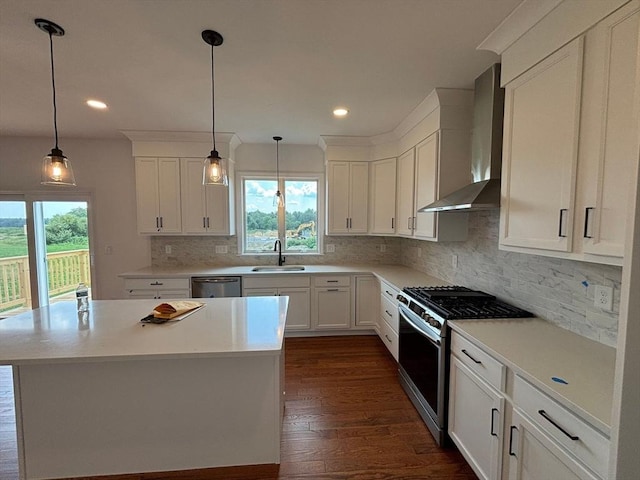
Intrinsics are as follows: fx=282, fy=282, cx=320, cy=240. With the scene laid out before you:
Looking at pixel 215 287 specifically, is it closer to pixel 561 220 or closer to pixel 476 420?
pixel 476 420

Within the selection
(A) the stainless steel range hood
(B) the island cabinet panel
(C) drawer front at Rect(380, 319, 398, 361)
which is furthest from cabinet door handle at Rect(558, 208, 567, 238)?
(C) drawer front at Rect(380, 319, 398, 361)

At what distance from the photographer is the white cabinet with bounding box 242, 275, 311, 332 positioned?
11.6 ft

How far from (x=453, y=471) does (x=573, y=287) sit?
1.32 metres

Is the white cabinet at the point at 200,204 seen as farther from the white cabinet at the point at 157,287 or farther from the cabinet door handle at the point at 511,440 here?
the cabinet door handle at the point at 511,440

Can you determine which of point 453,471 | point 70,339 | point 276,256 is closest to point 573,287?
point 453,471

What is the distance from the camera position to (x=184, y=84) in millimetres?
2297

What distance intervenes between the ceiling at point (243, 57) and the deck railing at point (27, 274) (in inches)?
73.1

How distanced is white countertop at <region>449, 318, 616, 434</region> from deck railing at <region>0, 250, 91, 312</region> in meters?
4.85

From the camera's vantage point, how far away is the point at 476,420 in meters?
1.57

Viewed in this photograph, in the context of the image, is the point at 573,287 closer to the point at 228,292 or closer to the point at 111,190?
the point at 228,292

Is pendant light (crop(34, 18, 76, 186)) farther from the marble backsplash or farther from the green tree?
the marble backsplash

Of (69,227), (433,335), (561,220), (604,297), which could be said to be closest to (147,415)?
(433,335)

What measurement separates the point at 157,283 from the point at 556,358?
373 cm

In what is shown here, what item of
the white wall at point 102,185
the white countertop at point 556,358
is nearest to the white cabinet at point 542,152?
the white countertop at point 556,358
